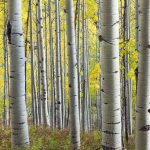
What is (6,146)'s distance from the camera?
22.2ft

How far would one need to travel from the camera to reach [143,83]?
13.4 feet

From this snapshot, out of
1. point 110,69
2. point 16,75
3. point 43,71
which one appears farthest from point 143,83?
point 43,71

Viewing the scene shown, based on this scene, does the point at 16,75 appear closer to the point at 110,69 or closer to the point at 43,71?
the point at 110,69

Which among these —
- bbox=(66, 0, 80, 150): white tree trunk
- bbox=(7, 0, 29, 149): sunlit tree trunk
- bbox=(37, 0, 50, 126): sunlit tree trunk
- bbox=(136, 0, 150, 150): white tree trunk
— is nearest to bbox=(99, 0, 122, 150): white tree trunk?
bbox=(136, 0, 150, 150): white tree trunk

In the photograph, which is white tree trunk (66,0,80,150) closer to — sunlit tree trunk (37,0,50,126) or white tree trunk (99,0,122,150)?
white tree trunk (99,0,122,150)

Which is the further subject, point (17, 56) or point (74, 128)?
point (74, 128)

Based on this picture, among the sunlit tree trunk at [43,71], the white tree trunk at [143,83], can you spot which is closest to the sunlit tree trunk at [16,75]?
the white tree trunk at [143,83]

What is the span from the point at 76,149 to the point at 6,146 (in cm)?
152

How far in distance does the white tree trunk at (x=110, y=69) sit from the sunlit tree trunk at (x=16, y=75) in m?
2.22

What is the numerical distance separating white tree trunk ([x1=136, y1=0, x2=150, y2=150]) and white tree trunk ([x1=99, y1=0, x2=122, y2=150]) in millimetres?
296

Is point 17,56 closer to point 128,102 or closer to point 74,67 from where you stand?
point 74,67

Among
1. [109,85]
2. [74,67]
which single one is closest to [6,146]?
[74,67]

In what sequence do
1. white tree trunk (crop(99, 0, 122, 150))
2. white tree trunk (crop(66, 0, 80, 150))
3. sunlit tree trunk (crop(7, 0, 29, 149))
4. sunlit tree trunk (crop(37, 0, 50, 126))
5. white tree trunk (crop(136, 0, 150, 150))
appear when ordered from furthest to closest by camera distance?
Result: sunlit tree trunk (crop(37, 0, 50, 126)) → white tree trunk (crop(66, 0, 80, 150)) → sunlit tree trunk (crop(7, 0, 29, 149)) → white tree trunk (crop(99, 0, 122, 150)) → white tree trunk (crop(136, 0, 150, 150))

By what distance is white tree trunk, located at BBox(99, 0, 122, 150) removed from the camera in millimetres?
4250
